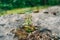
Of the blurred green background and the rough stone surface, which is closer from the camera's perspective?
the rough stone surface

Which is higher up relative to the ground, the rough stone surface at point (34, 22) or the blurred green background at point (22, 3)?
the rough stone surface at point (34, 22)

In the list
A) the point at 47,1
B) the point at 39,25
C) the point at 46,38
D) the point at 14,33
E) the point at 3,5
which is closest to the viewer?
the point at 46,38

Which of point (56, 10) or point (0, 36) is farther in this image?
point (56, 10)

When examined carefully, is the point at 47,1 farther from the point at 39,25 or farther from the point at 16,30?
the point at 16,30

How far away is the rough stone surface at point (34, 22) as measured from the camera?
213 inches

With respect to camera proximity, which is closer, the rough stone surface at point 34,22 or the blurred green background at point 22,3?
the rough stone surface at point 34,22

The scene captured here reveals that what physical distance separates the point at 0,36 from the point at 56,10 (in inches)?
114

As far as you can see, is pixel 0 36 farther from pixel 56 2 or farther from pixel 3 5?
pixel 56 2

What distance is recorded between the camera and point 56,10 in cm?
749

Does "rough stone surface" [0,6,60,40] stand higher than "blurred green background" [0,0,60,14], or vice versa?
"rough stone surface" [0,6,60,40]

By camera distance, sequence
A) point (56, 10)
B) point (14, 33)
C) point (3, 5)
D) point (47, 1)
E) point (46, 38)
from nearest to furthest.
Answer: point (46, 38) < point (14, 33) < point (56, 10) < point (3, 5) < point (47, 1)

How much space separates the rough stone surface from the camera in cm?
541

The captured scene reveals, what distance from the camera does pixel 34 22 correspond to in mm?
6070

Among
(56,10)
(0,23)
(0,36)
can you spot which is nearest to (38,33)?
(0,36)
